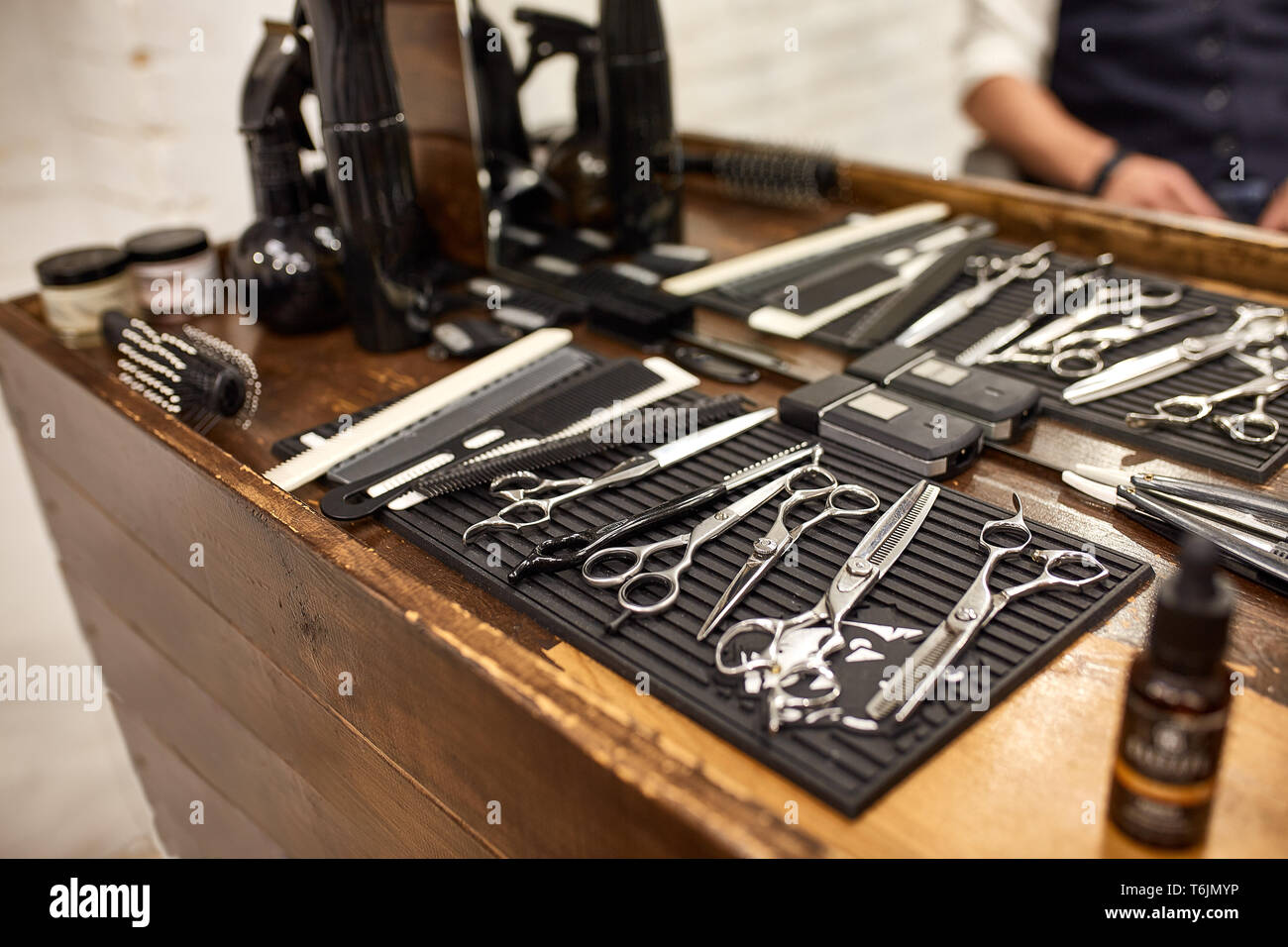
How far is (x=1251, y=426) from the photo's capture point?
0.92m

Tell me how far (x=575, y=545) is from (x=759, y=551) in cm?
14

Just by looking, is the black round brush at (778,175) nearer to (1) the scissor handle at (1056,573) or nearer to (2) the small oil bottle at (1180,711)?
(1) the scissor handle at (1056,573)

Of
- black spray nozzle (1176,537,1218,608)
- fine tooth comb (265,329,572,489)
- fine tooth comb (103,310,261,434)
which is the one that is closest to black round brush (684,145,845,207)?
fine tooth comb (265,329,572,489)

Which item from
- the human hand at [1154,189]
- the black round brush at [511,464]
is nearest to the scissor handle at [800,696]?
the black round brush at [511,464]

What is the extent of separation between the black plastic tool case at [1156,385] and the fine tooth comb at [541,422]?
0.20 metres

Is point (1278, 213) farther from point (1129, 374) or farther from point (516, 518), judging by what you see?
point (516, 518)

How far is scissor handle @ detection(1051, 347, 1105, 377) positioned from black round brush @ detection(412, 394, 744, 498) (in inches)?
17.4

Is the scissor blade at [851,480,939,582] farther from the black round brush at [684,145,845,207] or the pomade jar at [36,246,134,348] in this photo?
the pomade jar at [36,246,134,348]

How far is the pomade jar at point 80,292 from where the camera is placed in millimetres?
1193

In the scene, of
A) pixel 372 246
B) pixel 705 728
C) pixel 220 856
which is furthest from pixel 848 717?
pixel 220 856

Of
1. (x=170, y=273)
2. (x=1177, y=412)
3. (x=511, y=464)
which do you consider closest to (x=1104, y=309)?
(x=1177, y=412)

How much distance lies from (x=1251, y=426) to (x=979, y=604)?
39 centimetres
